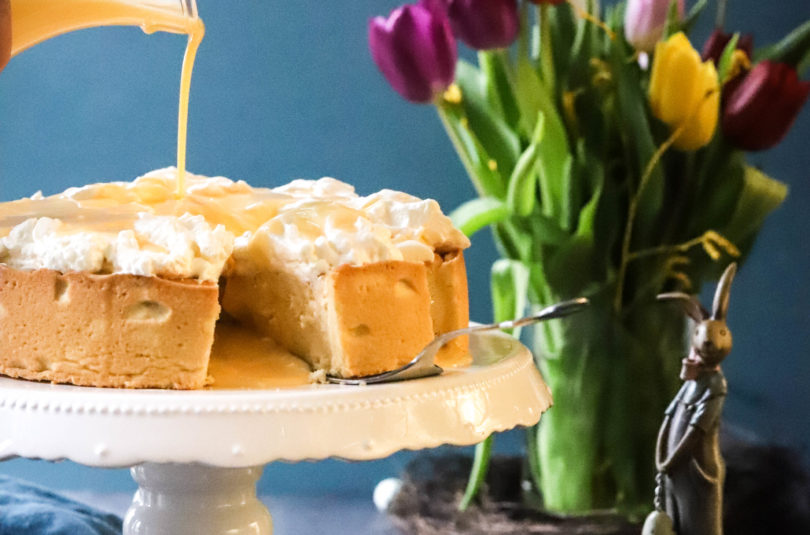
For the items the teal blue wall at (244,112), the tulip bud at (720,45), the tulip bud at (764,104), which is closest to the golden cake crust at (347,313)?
the tulip bud at (764,104)

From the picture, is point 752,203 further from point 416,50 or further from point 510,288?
point 416,50

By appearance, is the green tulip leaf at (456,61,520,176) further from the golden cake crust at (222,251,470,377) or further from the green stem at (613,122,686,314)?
the golden cake crust at (222,251,470,377)

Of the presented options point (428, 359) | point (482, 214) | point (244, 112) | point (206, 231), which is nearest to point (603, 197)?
point (482, 214)

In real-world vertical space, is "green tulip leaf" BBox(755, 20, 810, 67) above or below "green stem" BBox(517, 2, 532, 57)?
below

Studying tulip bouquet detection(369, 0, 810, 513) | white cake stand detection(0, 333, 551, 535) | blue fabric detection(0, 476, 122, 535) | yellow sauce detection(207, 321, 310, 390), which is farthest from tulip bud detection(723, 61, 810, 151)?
blue fabric detection(0, 476, 122, 535)

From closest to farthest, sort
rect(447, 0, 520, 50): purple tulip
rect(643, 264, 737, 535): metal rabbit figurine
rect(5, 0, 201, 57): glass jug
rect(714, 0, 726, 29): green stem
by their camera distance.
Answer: rect(5, 0, 201, 57): glass jug
rect(643, 264, 737, 535): metal rabbit figurine
rect(447, 0, 520, 50): purple tulip
rect(714, 0, 726, 29): green stem

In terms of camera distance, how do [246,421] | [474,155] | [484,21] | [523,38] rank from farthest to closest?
[474,155], [523,38], [484,21], [246,421]
